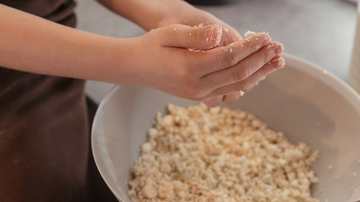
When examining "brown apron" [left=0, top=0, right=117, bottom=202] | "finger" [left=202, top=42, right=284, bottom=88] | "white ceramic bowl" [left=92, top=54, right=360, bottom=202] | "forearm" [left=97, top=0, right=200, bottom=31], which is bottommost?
"brown apron" [left=0, top=0, right=117, bottom=202]

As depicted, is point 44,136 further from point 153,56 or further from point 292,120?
point 292,120

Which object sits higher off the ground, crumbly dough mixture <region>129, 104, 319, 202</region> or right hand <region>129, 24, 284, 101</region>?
right hand <region>129, 24, 284, 101</region>

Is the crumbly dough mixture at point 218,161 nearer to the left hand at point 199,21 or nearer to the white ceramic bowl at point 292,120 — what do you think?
the white ceramic bowl at point 292,120

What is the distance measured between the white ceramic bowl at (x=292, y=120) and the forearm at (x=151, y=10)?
0.52 feet

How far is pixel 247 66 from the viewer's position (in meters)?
0.42

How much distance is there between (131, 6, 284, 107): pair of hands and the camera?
0.41m

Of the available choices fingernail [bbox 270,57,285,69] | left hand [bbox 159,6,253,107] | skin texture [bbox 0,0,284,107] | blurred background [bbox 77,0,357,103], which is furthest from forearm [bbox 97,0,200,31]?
blurred background [bbox 77,0,357,103]

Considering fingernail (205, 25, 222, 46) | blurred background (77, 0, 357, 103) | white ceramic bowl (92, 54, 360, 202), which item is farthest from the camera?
blurred background (77, 0, 357, 103)

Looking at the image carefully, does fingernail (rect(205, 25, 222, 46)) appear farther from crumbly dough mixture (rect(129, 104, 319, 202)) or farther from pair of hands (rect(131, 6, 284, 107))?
crumbly dough mixture (rect(129, 104, 319, 202))

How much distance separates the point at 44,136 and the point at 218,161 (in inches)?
A: 15.3

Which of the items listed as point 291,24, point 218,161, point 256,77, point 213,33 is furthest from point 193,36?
point 291,24

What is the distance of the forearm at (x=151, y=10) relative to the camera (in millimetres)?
615

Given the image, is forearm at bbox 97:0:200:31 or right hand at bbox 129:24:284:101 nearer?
right hand at bbox 129:24:284:101

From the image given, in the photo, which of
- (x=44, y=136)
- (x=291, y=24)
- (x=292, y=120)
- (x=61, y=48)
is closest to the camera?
(x=61, y=48)
